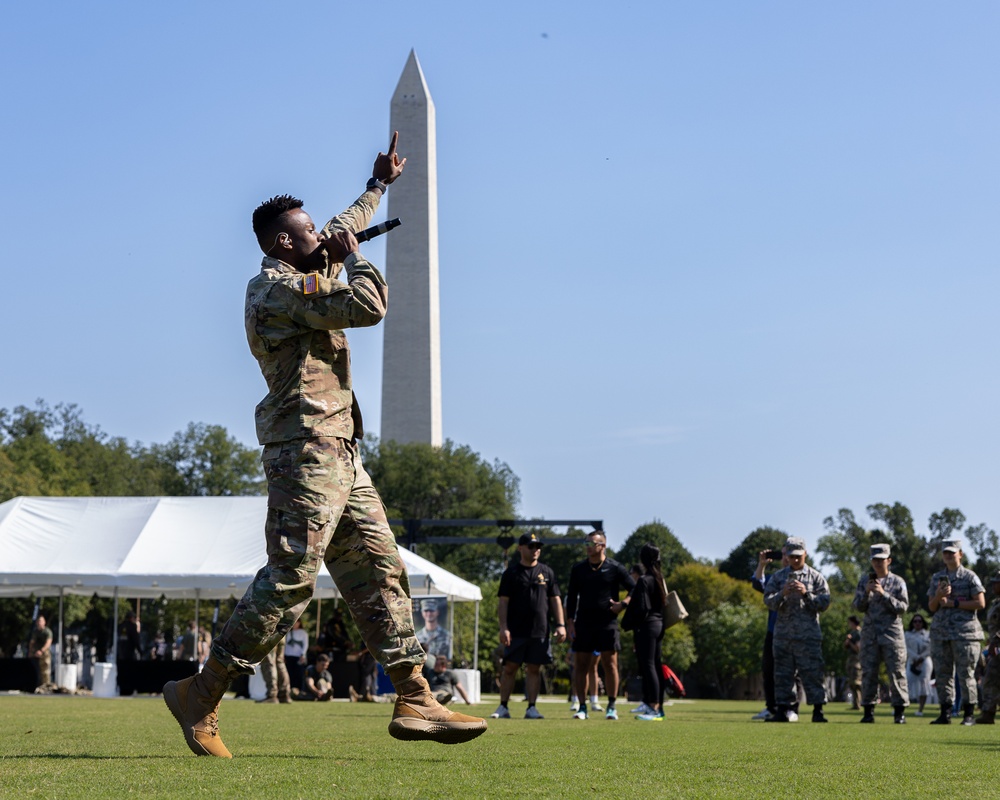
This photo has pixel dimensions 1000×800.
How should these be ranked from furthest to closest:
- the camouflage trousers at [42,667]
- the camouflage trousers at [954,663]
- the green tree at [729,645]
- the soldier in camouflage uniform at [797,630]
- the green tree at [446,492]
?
the green tree at [446,492]
the green tree at [729,645]
the camouflage trousers at [42,667]
the camouflage trousers at [954,663]
the soldier in camouflage uniform at [797,630]

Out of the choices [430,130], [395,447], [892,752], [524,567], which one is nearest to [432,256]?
[430,130]

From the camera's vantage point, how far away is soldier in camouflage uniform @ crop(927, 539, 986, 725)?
13.7 meters

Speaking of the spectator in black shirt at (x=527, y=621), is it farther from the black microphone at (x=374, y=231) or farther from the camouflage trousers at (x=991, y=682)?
the black microphone at (x=374, y=231)

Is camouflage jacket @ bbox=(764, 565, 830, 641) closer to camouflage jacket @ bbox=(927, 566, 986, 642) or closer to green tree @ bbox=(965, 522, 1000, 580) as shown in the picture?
camouflage jacket @ bbox=(927, 566, 986, 642)

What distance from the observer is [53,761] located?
18.6 feet

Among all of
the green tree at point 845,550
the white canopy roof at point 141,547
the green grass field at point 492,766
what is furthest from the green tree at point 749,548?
the green grass field at point 492,766

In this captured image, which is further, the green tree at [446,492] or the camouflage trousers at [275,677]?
the green tree at [446,492]

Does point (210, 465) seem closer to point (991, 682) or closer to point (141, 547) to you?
point (141, 547)

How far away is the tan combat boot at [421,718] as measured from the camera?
18.6 ft

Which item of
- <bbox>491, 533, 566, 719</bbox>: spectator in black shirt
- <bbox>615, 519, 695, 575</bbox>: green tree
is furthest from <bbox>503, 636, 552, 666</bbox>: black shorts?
<bbox>615, 519, 695, 575</bbox>: green tree

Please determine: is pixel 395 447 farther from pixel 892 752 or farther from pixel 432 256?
pixel 892 752

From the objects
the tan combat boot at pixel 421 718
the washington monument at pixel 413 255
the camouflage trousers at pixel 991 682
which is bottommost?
the camouflage trousers at pixel 991 682

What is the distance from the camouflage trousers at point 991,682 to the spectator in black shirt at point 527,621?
13.3ft

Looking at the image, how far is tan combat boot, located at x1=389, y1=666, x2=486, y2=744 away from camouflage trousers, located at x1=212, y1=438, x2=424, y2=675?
0.08 m
